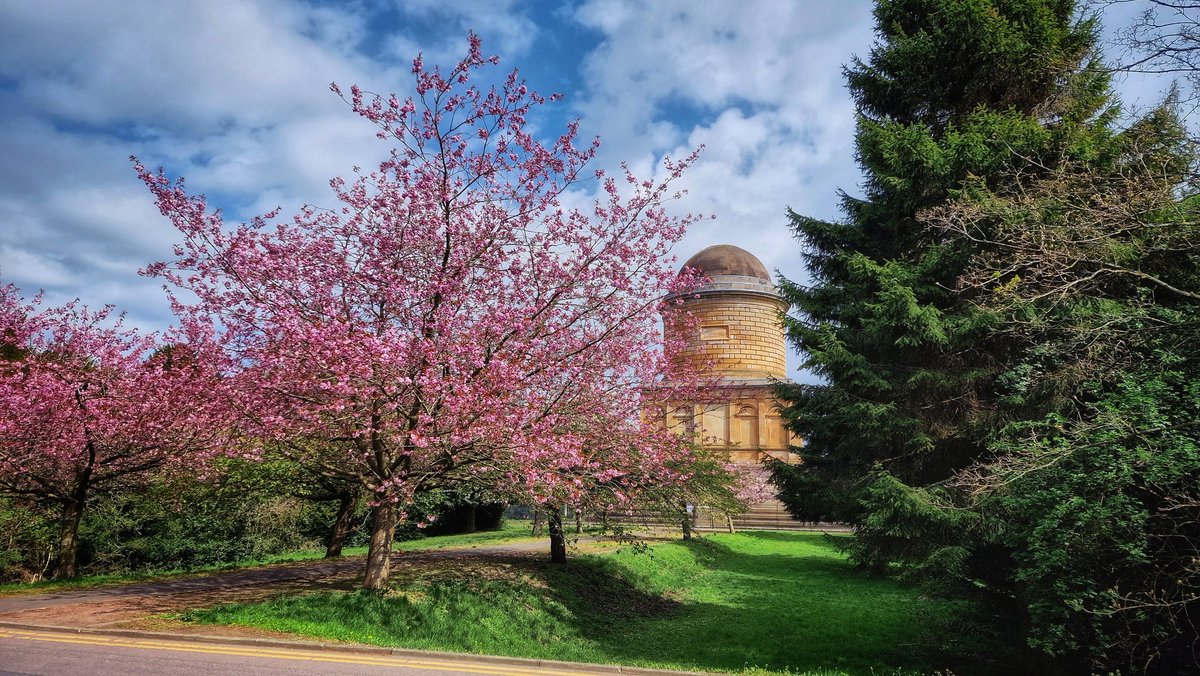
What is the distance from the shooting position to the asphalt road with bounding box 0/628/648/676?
698 cm

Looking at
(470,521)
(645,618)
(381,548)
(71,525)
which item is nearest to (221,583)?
(381,548)

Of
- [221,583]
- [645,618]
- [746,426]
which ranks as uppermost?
[746,426]

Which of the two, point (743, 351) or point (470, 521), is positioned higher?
point (743, 351)

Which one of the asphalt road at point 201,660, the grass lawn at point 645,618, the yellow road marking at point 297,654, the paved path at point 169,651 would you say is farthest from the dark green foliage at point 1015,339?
the yellow road marking at point 297,654

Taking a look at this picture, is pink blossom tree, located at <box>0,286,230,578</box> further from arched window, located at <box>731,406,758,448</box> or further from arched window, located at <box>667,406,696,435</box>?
arched window, located at <box>731,406,758,448</box>

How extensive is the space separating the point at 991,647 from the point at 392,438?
930 centimetres

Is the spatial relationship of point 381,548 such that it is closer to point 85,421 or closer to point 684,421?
point 85,421

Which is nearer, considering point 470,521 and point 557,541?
point 557,541

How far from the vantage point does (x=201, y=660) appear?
24.4ft

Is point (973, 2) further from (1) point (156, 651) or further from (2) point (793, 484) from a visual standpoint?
(1) point (156, 651)

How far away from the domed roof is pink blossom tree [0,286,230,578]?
29969 millimetres

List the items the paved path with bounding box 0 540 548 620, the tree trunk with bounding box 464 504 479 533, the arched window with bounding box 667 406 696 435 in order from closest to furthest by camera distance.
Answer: the paved path with bounding box 0 540 548 620, the arched window with bounding box 667 406 696 435, the tree trunk with bounding box 464 504 479 533

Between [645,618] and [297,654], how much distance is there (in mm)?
7210

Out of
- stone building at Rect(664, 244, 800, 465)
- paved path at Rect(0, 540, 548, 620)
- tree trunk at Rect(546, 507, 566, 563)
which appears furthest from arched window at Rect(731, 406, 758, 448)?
paved path at Rect(0, 540, 548, 620)
